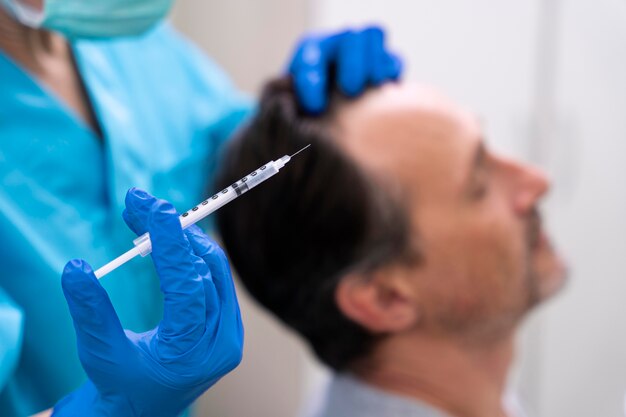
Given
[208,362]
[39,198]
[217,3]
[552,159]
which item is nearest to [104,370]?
[208,362]

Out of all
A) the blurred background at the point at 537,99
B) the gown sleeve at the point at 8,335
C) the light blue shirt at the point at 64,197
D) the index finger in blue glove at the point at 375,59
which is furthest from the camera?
the blurred background at the point at 537,99

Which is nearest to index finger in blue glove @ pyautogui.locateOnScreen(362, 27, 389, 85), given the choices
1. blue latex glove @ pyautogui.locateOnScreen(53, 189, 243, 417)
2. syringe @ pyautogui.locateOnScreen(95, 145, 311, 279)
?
syringe @ pyautogui.locateOnScreen(95, 145, 311, 279)

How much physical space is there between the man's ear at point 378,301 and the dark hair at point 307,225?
0.02 m

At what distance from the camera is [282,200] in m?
1.21

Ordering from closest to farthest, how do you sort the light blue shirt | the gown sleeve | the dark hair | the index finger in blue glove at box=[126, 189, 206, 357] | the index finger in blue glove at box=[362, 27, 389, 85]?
the index finger in blue glove at box=[126, 189, 206, 357] < the gown sleeve < the light blue shirt < the dark hair < the index finger in blue glove at box=[362, 27, 389, 85]

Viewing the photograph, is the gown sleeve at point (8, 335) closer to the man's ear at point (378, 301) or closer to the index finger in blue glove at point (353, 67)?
the man's ear at point (378, 301)

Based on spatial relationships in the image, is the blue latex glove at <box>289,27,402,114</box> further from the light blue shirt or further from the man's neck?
the man's neck

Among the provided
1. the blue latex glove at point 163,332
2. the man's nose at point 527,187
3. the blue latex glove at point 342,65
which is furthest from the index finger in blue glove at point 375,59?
the blue latex glove at point 163,332

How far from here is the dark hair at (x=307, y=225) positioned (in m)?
1.18

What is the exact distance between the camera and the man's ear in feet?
3.97

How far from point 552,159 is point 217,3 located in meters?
1.06

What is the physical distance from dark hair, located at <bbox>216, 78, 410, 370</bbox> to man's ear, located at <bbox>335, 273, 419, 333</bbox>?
0.02 meters

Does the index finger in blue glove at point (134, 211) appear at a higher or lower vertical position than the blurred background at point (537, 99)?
higher

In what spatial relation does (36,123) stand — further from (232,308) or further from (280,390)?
(280,390)
